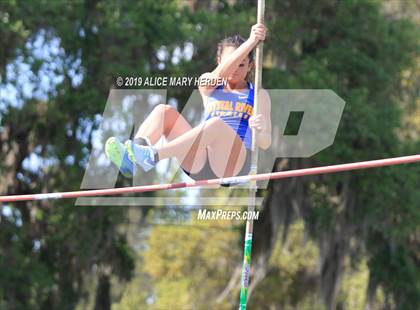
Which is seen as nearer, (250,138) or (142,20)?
(250,138)

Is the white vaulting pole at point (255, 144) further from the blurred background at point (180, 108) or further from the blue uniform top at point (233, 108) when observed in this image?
the blurred background at point (180, 108)

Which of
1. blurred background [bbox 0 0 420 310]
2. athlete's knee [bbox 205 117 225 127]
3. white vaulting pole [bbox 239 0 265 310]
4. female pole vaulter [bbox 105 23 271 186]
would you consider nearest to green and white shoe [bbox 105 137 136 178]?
female pole vaulter [bbox 105 23 271 186]

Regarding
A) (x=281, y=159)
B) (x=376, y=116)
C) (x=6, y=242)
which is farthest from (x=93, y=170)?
(x=376, y=116)

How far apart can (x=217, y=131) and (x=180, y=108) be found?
7164mm

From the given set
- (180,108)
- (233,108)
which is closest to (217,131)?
(233,108)

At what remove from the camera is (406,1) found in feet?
55.4

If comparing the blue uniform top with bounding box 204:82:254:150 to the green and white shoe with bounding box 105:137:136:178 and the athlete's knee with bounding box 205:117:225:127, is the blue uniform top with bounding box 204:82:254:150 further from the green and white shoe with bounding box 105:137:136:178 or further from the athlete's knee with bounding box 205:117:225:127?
the green and white shoe with bounding box 105:137:136:178

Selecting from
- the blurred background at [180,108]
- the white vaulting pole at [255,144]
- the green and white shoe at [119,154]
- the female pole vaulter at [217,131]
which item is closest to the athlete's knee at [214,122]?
the female pole vaulter at [217,131]

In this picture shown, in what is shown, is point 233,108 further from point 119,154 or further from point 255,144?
point 119,154

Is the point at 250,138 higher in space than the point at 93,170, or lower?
lower

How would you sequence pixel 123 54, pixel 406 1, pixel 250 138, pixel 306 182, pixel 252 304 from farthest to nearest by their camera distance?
pixel 252 304
pixel 406 1
pixel 306 182
pixel 123 54
pixel 250 138

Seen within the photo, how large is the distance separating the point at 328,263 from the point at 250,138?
9.21 m

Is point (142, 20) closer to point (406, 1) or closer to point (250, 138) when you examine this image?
point (406, 1)

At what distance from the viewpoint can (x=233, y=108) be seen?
6.14 metres
